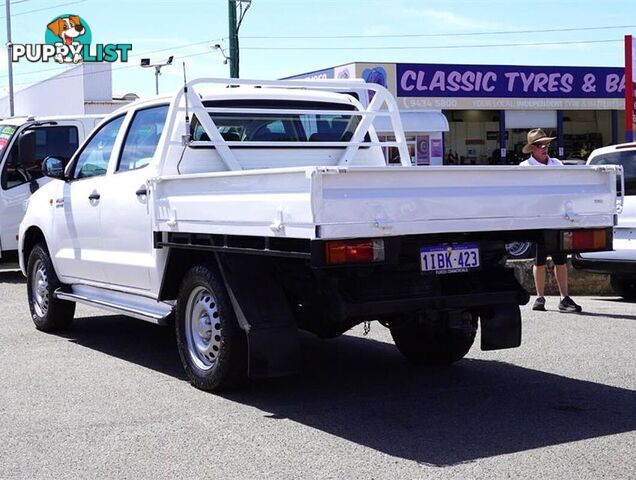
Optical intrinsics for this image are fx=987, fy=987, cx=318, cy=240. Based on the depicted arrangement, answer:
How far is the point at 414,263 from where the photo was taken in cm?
614

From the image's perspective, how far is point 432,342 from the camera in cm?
755

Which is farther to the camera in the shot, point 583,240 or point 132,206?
point 132,206

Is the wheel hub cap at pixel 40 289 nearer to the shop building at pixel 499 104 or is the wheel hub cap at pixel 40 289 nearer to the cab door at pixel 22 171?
the cab door at pixel 22 171

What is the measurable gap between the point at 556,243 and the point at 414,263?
97 centimetres

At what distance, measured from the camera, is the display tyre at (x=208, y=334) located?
6344mm

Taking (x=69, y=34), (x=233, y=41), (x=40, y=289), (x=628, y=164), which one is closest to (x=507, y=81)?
(x=233, y=41)

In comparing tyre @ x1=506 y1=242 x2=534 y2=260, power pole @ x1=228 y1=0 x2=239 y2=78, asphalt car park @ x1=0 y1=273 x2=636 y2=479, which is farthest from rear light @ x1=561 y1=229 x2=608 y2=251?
power pole @ x1=228 y1=0 x2=239 y2=78

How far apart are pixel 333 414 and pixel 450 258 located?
1212 millimetres

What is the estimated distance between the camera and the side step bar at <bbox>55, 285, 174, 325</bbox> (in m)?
7.33

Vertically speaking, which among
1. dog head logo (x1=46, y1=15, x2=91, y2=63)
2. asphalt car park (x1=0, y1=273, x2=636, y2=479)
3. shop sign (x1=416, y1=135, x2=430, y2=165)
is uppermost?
dog head logo (x1=46, y1=15, x2=91, y2=63)

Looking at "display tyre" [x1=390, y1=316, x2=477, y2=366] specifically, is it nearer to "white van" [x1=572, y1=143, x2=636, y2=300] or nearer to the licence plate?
the licence plate

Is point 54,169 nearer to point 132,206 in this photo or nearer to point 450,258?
point 132,206

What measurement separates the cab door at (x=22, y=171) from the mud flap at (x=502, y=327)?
31.5ft

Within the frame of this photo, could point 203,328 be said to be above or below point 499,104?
below
